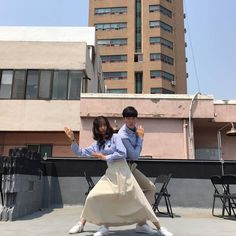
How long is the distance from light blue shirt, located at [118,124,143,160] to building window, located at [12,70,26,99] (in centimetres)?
1526

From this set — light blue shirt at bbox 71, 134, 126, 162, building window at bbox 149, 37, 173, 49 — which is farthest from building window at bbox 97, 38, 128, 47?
light blue shirt at bbox 71, 134, 126, 162

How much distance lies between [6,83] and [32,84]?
4.81 feet

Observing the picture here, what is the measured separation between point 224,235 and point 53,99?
1487 centimetres

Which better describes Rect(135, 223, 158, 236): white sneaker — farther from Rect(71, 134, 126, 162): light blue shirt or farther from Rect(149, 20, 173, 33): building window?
Rect(149, 20, 173, 33): building window

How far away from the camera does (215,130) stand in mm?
19609

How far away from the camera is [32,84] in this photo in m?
19.3

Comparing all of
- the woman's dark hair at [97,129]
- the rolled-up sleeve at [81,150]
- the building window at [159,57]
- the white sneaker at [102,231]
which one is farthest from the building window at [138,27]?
the white sneaker at [102,231]

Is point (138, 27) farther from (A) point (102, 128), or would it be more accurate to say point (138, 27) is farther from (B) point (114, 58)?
(A) point (102, 128)

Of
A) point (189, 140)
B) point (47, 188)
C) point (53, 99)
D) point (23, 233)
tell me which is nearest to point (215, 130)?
point (189, 140)

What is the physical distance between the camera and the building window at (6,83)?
19141 millimetres

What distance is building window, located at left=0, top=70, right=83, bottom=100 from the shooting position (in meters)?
19.0

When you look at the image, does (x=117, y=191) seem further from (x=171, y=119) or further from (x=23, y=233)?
(x=171, y=119)

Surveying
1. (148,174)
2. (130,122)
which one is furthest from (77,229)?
(148,174)

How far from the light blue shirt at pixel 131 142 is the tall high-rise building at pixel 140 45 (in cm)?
4575
